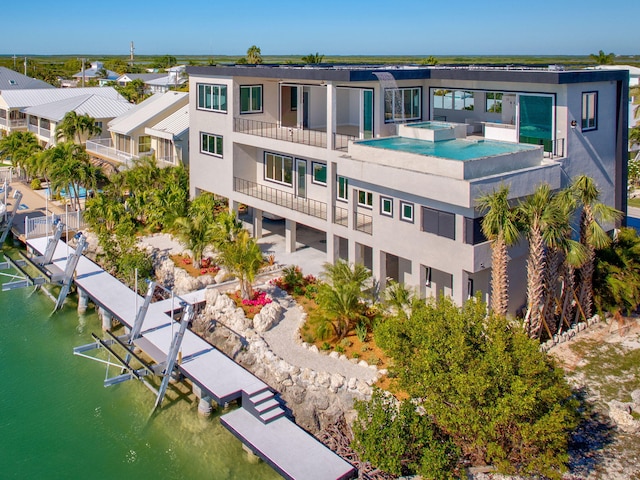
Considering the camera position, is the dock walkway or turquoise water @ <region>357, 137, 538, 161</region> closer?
the dock walkway

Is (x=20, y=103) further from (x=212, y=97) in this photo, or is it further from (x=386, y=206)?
(x=386, y=206)

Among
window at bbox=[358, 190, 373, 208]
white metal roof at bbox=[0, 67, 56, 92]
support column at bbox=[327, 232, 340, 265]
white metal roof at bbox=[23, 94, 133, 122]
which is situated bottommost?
support column at bbox=[327, 232, 340, 265]

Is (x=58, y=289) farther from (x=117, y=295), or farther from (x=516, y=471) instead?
(x=516, y=471)

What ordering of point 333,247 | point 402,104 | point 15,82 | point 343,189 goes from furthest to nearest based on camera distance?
point 15,82 → point 402,104 → point 343,189 → point 333,247

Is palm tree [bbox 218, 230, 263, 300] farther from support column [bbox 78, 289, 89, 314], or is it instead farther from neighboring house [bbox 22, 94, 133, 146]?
neighboring house [bbox 22, 94, 133, 146]

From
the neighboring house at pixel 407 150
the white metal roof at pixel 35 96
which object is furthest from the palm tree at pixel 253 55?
the neighboring house at pixel 407 150

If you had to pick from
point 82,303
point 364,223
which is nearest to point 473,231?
point 364,223

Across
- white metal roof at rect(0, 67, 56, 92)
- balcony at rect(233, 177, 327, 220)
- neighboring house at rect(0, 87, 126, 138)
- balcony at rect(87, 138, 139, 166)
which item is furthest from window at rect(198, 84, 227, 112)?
white metal roof at rect(0, 67, 56, 92)
